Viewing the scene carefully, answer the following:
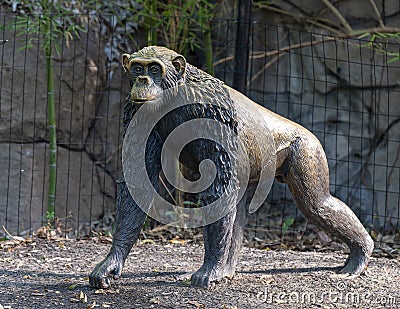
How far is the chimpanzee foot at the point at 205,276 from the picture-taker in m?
3.78

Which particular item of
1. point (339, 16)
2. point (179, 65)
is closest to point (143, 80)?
point (179, 65)

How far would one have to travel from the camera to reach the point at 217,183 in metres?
3.72

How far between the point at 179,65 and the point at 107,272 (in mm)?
1097

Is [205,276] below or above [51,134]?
below

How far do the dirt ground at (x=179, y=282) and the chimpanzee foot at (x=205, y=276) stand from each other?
36 millimetres

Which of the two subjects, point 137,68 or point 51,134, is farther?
point 51,134

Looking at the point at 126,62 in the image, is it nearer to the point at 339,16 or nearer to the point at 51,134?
the point at 51,134

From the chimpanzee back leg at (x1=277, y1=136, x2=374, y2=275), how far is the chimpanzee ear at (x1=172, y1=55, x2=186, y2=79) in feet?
2.74

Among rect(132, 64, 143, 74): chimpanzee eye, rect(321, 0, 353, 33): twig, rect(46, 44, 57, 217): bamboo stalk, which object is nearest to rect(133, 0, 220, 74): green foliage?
rect(46, 44, 57, 217): bamboo stalk

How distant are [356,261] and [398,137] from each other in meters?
2.87

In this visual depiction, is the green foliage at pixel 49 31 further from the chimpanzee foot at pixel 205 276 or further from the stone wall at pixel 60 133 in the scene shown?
the chimpanzee foot at pixel 205 276

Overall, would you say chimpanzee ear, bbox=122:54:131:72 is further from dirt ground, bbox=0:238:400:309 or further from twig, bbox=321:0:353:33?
twig, bbox=321:0:353:33

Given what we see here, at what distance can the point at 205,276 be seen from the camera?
12.4 feet

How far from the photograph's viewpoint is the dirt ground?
367cm
